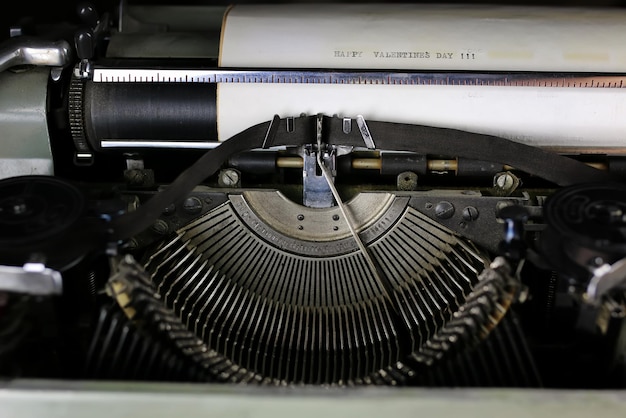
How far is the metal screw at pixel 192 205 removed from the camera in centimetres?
258

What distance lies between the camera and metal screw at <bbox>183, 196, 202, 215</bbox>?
2.58 m

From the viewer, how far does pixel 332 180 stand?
2.55 m

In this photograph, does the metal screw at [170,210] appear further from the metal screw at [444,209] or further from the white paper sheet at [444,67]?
the metal screw at [444,209]

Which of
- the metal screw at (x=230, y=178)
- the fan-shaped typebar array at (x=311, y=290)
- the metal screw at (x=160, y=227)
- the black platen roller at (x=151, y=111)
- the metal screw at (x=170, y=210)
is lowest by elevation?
the fan-shaped typebar array at (x=311, y=290)

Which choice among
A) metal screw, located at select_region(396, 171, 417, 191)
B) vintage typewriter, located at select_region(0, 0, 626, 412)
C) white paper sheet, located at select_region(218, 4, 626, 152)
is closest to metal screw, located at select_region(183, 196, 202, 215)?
vintage typewriter, located at select_region(0, 0, 626, 412)

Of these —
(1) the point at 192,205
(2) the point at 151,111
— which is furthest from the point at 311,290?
(2) the point at 151,111

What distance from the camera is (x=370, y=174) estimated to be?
9.19ft

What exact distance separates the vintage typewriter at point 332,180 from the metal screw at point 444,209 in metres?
0.01

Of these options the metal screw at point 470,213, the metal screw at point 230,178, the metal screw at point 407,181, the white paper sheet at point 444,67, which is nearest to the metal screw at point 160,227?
the metal screw at point 230,178

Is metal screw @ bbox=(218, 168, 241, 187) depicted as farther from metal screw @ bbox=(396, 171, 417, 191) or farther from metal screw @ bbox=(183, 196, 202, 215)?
metal screw @ bbox=(396, 171, 417, 191)

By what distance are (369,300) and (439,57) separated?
814 millimetres

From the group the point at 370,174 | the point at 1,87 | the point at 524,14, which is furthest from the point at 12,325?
the point at 524,14

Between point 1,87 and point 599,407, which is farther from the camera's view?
point 1,87

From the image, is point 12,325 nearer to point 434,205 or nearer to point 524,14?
point 434,205
